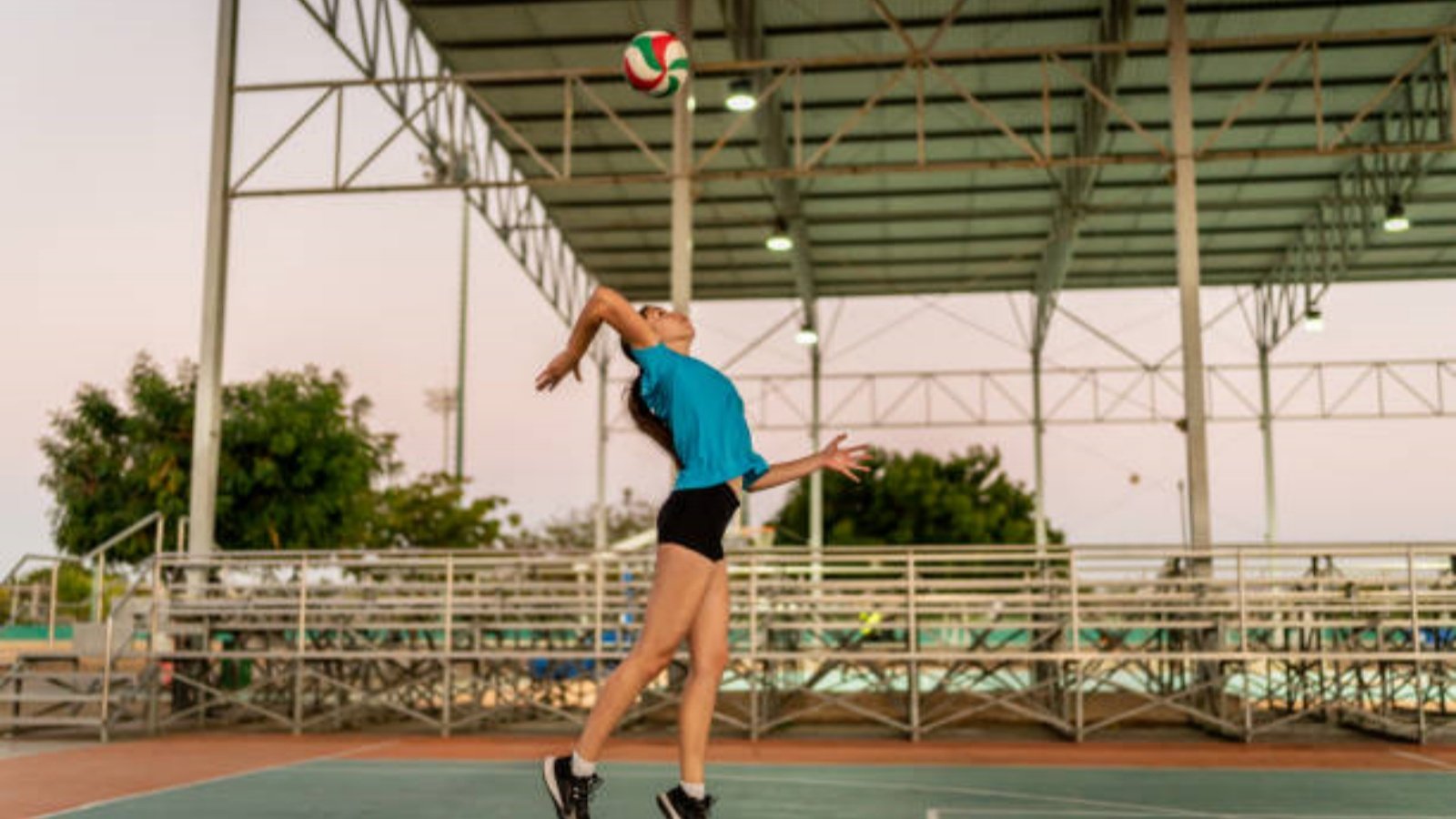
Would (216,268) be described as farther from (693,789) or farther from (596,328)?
(693,789)

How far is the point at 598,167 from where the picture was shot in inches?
996

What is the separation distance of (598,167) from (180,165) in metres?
11.0

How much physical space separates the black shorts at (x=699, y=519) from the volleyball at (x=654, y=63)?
5.92 m

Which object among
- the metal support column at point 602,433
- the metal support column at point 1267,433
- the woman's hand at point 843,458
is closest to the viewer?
the woman's hand at point 843,458

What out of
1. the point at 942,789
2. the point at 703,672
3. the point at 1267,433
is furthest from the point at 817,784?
the point at 1267,433

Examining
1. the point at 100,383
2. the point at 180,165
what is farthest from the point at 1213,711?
the point at 180,165

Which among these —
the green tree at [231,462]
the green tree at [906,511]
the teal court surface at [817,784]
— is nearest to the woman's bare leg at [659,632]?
the teal court surface at [817,784]

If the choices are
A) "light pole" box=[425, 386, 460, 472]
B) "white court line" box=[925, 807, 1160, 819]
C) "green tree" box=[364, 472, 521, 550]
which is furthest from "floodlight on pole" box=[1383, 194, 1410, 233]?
"light pole" box=[425, 386, 460, 472]

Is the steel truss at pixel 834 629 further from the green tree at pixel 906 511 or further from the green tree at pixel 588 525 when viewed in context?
the green tree at pixel 588 525

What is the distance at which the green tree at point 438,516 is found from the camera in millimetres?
41688

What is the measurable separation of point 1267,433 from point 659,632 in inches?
1240

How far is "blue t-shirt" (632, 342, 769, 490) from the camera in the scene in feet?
15.8

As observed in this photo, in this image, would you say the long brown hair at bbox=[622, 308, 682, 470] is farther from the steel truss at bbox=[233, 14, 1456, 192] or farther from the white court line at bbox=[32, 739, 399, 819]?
the steel truss at bbox=[233, 14, 1456, 192]

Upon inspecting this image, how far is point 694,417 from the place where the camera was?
483 centimetres
